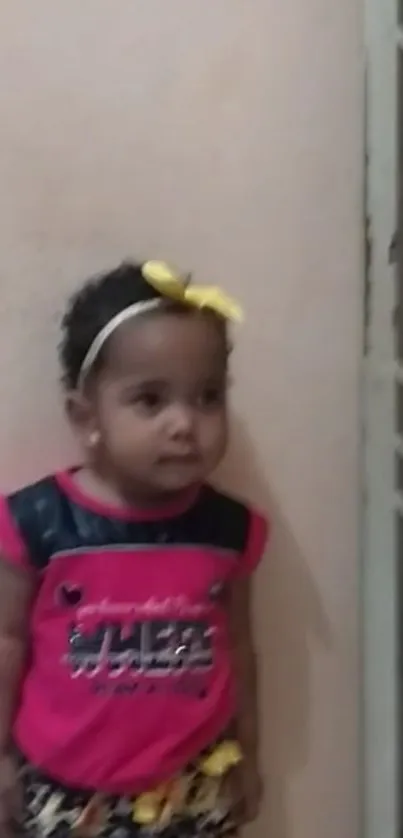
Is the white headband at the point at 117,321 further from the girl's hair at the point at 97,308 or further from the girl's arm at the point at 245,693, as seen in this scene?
the girl's arm at the point at 245,693

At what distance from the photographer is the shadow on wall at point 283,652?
3.59 ft

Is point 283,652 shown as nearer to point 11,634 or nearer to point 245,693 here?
point 245,693

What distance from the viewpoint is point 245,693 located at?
103cm

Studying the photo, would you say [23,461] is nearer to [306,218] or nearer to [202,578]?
[202,578]

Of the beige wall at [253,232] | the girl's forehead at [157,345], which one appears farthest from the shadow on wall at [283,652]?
the girl's forehead at [157,345]

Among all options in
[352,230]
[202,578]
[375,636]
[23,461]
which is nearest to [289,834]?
[375,636]

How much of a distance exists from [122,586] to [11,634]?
0.10 m

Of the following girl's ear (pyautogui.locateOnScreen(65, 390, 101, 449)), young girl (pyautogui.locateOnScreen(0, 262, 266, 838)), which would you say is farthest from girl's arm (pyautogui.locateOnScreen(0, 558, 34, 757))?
girl's ear (pyautogui.locateOnScreen(65, 390, 101, 449))

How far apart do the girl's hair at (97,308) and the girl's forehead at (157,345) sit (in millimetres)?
14

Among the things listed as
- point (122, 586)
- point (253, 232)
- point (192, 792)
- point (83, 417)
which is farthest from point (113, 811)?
point (253, 232)

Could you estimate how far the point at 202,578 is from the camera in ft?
3.12

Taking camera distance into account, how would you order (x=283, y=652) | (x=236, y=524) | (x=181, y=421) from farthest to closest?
(x=283, y=652)
(x=236, y=524)
(x=181, y=421)

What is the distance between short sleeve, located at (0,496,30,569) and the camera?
36.2 inches

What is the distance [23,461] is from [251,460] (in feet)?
0.66
